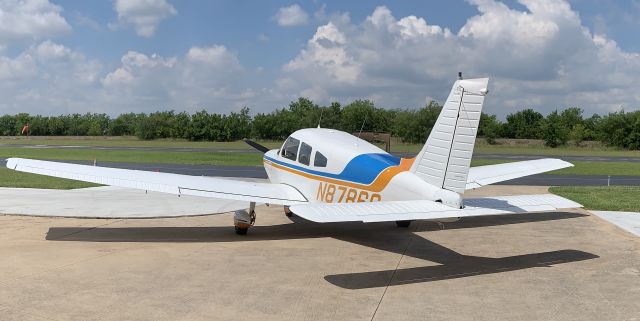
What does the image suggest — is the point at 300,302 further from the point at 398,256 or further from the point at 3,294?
the point at 3,294

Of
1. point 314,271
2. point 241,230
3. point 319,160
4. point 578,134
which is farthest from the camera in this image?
point 578,134

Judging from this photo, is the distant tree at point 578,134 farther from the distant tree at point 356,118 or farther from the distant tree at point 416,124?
the distant tree at point 356,118

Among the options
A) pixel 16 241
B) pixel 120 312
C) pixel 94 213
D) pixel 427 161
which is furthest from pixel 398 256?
pixel 94 213

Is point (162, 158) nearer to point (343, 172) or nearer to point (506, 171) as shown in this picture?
point (506, 171)

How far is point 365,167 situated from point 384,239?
192 cm

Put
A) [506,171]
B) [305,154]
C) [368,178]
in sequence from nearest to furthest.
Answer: [368,178] < [305,154] < [506,171]

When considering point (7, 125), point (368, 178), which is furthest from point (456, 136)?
point (7, 125)

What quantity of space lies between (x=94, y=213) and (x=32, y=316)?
8.35m

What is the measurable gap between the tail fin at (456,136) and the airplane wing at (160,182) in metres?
3.97

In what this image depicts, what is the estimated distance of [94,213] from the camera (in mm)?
14289

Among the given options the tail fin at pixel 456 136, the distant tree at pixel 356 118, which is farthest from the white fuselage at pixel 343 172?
the distant tree at pixel 356 118

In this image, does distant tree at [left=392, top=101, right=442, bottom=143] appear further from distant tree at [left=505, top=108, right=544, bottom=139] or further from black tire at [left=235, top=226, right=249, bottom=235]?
black tire at [left=235, top=226, right=249, bottom=235]

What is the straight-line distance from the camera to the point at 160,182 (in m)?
11.3

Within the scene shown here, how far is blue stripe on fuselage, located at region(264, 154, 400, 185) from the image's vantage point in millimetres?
10578
